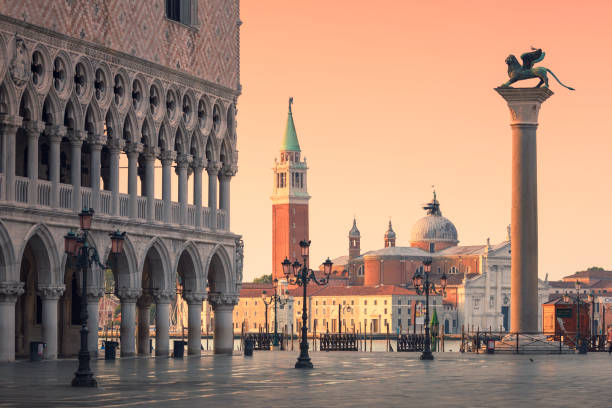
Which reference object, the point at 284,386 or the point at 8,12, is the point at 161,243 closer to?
the point at 8,12

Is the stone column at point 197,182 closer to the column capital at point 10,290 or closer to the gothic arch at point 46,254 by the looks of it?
the gothic arch at point 46,254

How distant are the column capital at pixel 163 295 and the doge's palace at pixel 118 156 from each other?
0.15 ft

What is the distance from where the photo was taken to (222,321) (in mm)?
58500

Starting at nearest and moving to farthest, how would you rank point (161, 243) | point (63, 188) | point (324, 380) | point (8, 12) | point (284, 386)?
point (284, 386) < point (324, 380) < point (8, 12) < point (63, 188) < point (161, 243)

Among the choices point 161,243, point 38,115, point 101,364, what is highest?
point 38,115

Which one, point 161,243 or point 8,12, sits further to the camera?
point 161,243

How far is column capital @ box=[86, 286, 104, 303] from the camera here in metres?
48.8

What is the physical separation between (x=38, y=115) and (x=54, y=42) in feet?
8.11

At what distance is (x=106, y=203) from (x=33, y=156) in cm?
461

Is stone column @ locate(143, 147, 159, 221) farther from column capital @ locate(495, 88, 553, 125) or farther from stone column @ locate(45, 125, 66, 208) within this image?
column capital @ locate(495, 88, 553, 125)

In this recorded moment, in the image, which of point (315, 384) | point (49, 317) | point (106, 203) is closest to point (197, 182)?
point (106, 203)

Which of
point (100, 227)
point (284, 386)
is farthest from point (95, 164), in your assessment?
point (284, 386)

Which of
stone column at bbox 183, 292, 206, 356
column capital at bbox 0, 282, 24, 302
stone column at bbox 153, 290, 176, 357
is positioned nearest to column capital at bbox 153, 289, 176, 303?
stone column at bbox 153, 290, 176, 357

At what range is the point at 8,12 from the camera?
44.4m
